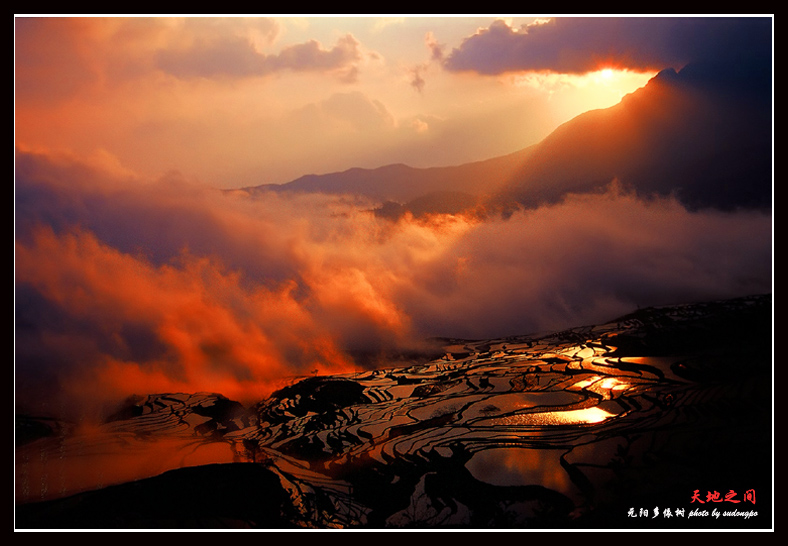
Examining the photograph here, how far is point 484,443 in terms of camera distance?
3.93 m

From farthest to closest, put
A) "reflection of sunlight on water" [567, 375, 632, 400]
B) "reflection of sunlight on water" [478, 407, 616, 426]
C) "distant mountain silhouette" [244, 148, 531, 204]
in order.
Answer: "distant mountain silhouette" [244, 148, 531, 204]
"reflection of sunlight on water" [567, 375, 632, 400]
"reflection of sunlight on water" [478, 407, 616, 426]

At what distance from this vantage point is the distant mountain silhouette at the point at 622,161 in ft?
15.0

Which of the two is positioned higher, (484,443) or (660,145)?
(660,145)

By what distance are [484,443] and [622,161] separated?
3.12 meters

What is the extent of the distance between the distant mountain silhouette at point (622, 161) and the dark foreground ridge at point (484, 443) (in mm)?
1330

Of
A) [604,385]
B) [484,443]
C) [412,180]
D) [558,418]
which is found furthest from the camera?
[412,180]

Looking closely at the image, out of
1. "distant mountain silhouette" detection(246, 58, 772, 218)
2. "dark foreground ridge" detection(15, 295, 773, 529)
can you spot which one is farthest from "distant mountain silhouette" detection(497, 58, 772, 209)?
"dark foreground ridge" detection(15, 295, 773, 529)

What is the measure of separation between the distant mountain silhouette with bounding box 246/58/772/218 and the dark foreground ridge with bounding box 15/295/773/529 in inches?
52.3

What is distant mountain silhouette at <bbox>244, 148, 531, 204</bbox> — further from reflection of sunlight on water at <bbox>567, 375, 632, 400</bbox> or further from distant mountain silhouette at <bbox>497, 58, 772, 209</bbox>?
reflection of sunlight on water at <bbox>567, 375, 632, 400</bbox>

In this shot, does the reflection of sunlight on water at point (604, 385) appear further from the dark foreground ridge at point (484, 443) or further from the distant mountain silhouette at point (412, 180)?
the distant mountain silhouette at point (412, 180)

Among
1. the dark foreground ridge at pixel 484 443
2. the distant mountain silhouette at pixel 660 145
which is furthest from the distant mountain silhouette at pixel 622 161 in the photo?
the dark foreground ridge at pixel 484 443

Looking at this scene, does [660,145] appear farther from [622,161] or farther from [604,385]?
[604,385]

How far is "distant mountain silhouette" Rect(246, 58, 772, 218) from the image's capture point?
4.57 m

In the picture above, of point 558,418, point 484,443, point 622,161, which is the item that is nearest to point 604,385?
point 558,418
